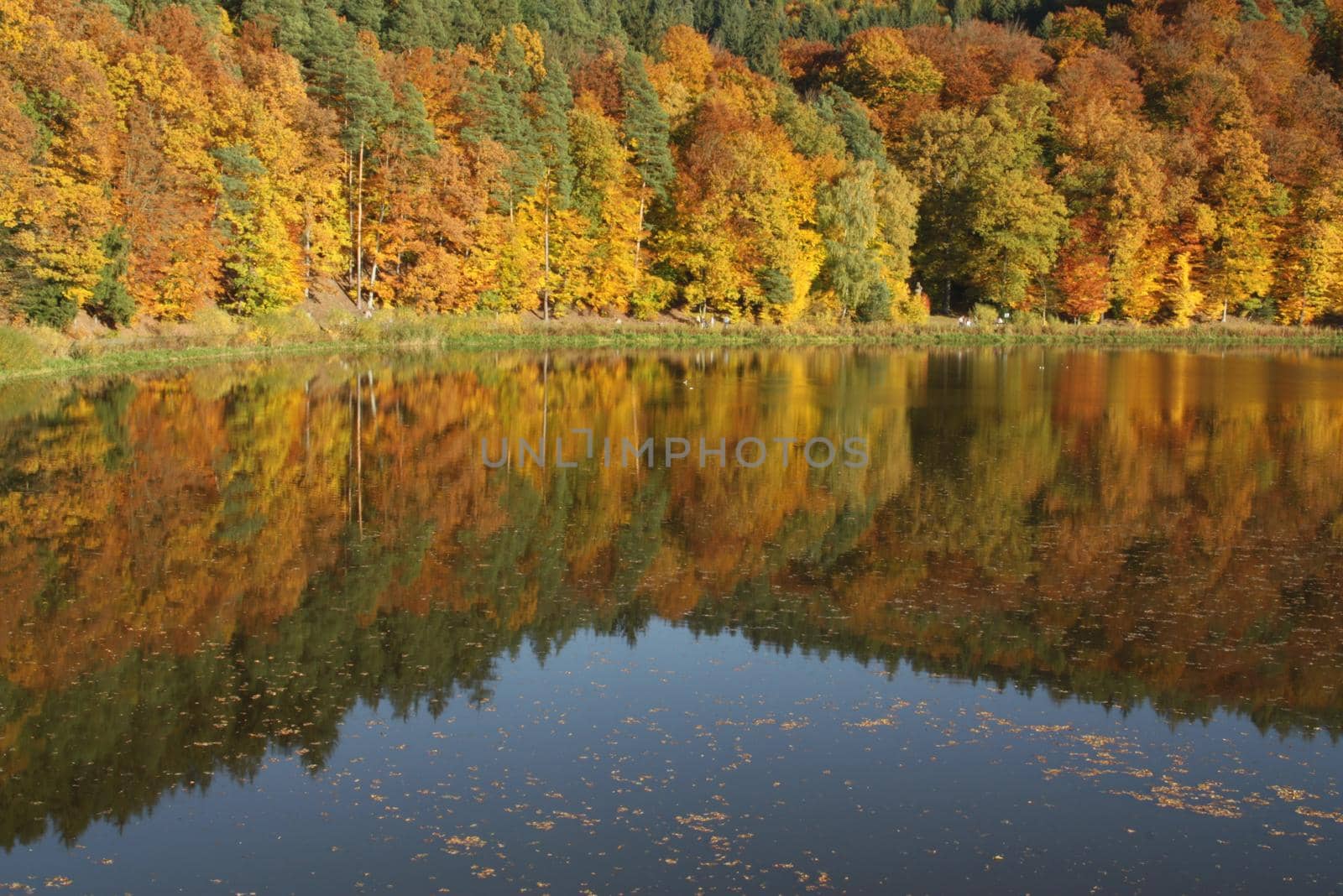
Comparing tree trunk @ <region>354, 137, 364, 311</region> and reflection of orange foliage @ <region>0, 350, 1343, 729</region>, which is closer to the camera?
reflection of orange foliage @ <region>0, 350, 1343, 729</region>

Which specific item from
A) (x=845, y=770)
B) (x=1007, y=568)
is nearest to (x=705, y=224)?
(x=1007, y=568)

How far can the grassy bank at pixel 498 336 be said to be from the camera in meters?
34.2

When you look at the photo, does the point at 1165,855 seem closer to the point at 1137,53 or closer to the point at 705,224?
the point at 705,224

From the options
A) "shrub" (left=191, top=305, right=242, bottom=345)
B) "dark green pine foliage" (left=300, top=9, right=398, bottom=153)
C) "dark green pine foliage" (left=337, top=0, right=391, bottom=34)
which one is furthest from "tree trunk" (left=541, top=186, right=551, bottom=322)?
"dark green pine foliage" (left=337, top=0, right=391, bottom=34)

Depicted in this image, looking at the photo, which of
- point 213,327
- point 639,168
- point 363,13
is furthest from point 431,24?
point 213,327

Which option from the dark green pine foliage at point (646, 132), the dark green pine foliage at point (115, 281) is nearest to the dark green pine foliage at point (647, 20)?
the dark green pine foliage at point (646, 132)

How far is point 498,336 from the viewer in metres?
49.4

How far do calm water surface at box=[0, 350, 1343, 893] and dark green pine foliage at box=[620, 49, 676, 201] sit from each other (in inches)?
1567

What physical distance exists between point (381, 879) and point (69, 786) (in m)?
2.47

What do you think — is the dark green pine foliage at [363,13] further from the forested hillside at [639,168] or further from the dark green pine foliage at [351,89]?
the dark green pine foliage at [351,89]

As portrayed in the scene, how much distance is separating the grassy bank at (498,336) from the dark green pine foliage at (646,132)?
685 cm

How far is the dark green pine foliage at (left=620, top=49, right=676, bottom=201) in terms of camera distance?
58812 mm

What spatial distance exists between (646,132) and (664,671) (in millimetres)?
51320

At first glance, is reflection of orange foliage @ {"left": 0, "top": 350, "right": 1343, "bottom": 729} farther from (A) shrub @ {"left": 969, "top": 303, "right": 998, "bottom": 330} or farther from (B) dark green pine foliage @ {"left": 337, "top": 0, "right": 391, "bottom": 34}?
(B) dark green pine foliage @ {"left": 337, "top": 0, "right": 391, "bottom": 34}
